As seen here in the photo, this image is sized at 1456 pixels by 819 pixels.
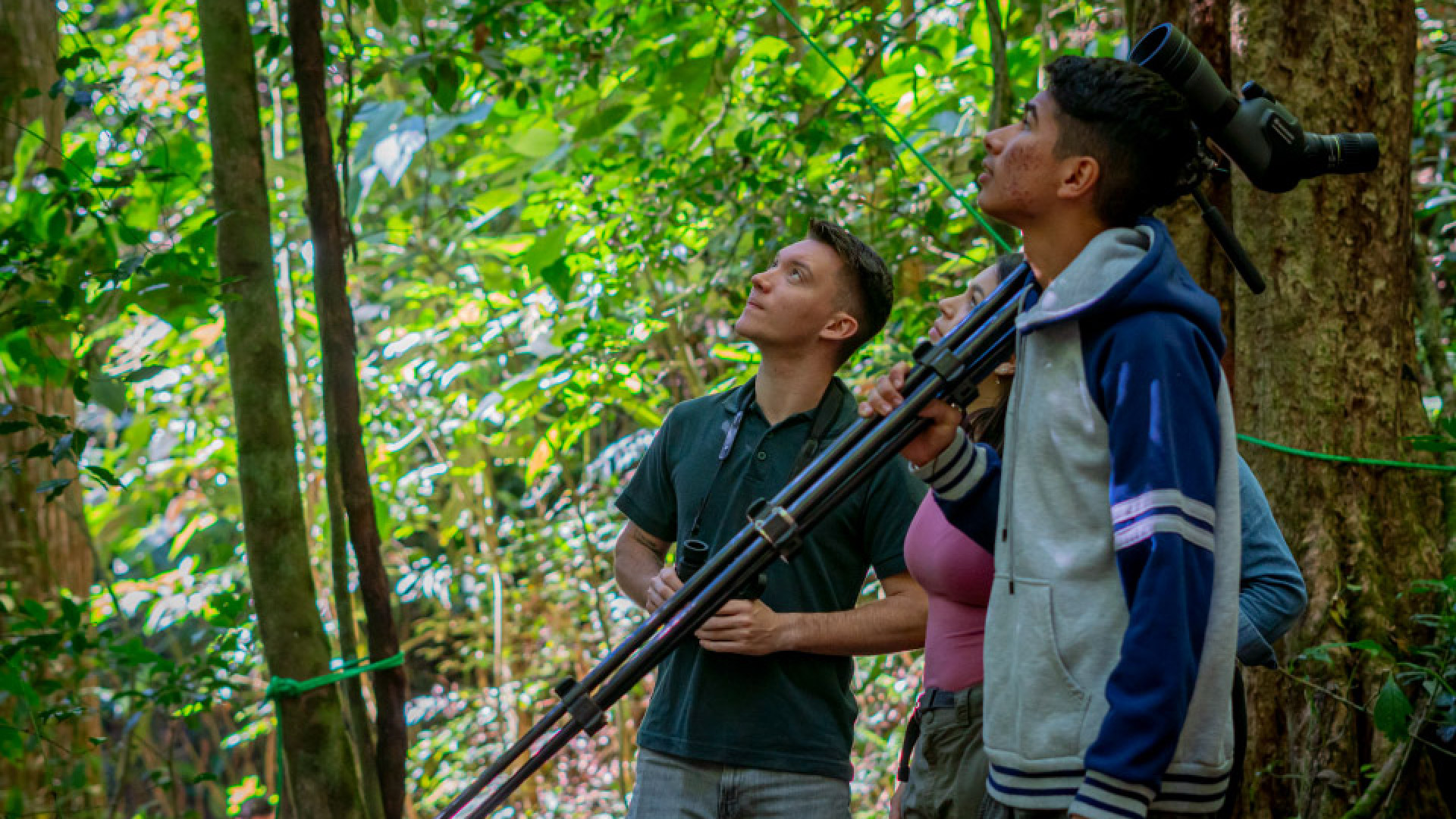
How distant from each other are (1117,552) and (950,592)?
601mm

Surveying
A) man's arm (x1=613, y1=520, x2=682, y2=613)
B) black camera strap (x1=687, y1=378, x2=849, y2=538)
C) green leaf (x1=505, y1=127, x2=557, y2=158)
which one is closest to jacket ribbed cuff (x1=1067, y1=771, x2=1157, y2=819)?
black camera strap (x1=687, y1=378, x2=849, y2=538)

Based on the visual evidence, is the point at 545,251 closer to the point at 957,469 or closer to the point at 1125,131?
the point at 957,469

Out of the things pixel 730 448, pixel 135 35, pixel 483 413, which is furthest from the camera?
pixel 135 35

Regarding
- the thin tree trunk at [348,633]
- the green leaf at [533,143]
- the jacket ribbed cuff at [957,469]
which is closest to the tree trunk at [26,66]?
the green leaf at [533,143]

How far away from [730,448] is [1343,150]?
44.4 inches

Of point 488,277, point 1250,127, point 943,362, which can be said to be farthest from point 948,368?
point 488,277

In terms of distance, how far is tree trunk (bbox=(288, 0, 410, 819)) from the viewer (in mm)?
2658

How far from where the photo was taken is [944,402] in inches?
58.4

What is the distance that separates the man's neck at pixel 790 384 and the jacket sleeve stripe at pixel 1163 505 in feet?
3.62

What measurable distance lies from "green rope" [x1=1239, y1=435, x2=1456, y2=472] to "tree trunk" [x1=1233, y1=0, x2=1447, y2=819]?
22mm

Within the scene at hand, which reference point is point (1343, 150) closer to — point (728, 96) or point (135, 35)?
point (728, 96)

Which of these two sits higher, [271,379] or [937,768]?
[271,379]

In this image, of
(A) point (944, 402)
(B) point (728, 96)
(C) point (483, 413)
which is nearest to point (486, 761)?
(C) point (483, 413)

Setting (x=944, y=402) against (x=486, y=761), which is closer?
(x=944, y=402)
